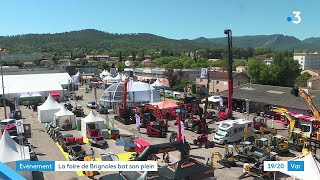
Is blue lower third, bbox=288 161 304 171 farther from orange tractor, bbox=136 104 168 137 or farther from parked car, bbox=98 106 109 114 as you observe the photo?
parked car, bbox=98 106 109 114

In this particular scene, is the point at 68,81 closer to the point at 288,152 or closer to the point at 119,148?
the point at 119,148

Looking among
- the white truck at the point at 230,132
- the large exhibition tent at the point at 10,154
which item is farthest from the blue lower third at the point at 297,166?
the large exhibition tent at the point at 10,154

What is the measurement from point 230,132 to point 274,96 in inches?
505

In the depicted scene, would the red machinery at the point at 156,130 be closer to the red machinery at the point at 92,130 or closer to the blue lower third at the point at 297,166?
the red machinery at the point at 92,130

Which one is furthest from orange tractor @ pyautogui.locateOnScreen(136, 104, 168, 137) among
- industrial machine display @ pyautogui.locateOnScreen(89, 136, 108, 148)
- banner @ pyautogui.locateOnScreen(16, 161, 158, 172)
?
banner @ pyautogui.locateOnScreen(16, 161, 158, 172)

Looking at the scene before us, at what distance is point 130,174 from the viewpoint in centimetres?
1302

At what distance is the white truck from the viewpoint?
2314 cm

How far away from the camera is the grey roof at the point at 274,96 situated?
3045cm

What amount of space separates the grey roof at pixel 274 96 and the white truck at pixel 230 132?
878 cm

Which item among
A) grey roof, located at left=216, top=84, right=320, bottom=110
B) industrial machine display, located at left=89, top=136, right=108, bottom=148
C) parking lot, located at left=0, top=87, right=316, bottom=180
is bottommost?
parking lot, located at left=0, top=87, right=316, bottom=180

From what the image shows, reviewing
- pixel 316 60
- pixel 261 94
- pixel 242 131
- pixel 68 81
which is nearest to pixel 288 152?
pixel 242 131

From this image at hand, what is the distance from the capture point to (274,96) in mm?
33875

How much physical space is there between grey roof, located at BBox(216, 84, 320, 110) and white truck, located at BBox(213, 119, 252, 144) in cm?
878

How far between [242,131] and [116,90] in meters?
18.2
